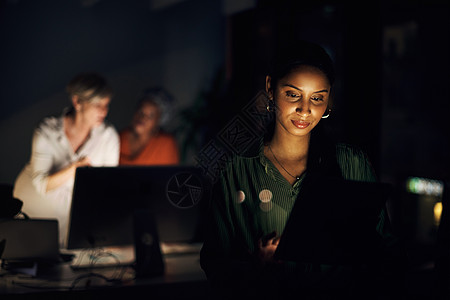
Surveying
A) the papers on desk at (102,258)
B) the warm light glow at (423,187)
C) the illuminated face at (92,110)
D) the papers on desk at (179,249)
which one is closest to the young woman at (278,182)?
the papers on desk at (102,258)

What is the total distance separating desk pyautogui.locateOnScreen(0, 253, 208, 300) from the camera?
2.15 meters

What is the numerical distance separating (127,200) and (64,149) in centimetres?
114

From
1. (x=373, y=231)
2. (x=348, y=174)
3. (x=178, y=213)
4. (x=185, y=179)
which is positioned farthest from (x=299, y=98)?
(x=178, y=213)

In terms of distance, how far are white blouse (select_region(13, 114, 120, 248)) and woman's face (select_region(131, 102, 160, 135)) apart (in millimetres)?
561

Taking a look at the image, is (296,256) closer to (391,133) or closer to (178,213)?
(178,213)

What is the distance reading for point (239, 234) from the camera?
1.43 meters

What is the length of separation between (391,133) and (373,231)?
4.57 m

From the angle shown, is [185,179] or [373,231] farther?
[185,179]

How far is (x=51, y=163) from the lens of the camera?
10.9 ft

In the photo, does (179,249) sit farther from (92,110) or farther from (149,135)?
(149,135)

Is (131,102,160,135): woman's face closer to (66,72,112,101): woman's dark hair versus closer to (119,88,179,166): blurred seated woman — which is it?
(119,88,179,166): blurred seated woman

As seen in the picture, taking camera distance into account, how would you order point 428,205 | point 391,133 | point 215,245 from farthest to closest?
point 391,133 → point 428,205 → point 215,245

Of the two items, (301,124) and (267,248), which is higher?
(301,124)

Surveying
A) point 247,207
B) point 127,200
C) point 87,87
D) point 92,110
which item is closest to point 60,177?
point 92,110
